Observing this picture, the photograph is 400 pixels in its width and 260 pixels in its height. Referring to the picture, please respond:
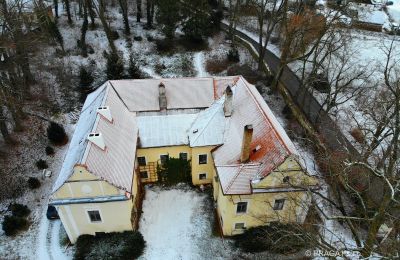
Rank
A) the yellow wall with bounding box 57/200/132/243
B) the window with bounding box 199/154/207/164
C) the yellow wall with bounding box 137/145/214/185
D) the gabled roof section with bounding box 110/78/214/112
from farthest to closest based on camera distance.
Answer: the gabled roof section with bounding box 110/78/214/112 → the window with bounding box 199/154/207/164 → the yellow wall with bounding box 137/145/214/185 → the yellow wall with bounding box 57/200/132/243

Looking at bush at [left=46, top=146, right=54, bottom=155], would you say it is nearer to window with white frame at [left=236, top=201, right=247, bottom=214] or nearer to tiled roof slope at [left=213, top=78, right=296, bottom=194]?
tiled roof slope at [left=213, top=78, right=296, bottom=194]

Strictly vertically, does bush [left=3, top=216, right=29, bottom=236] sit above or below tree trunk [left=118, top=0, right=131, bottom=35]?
below

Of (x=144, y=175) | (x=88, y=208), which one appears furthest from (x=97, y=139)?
(x=144, y=175)

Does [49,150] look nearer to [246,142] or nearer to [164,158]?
[164,158]

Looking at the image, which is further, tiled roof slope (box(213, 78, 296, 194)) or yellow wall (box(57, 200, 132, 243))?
yellow wall (box(57, 200, 132, 243))

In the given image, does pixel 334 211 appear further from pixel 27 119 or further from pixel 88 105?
pixel 27 119

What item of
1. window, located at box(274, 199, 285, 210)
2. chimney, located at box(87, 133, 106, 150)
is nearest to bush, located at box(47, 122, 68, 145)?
chimney, located at box(87, 133, 106, 150)
